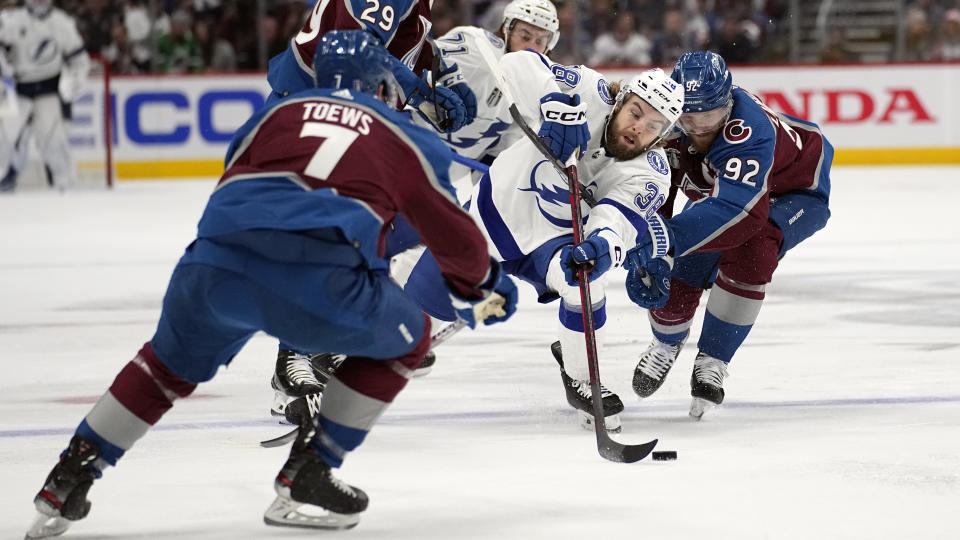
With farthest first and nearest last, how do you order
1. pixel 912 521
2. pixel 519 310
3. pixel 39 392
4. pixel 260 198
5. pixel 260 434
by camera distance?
1. pixel 519 310
2. pixel 39 392
3. pixel 260 434
4. pixel 912 521
5. pixel 260 198

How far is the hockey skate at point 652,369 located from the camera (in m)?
3.84

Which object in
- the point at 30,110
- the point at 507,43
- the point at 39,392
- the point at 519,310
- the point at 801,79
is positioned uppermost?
the point at 507,43

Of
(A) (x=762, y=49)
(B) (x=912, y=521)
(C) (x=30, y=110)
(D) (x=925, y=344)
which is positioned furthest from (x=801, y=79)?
(B) (x=912, y=521)

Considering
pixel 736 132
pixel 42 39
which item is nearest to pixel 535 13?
pixel 736 132

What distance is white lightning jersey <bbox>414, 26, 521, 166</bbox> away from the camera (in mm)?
4328

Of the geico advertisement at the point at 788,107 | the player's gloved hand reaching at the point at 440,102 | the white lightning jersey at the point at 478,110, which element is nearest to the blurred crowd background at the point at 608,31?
the geico advertisement at the point at 788,107

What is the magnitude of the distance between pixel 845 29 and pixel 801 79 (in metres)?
0.62

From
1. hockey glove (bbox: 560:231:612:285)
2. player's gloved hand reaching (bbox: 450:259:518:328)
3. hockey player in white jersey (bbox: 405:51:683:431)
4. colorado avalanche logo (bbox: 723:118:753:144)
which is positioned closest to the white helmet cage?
hockey player in white jersey (bbox: 405:51:683:431)

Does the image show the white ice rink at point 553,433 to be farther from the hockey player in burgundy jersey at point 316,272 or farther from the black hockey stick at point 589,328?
the hockey player in burgundy jersey at point 316,272

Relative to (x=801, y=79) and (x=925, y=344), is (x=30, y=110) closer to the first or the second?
(x=801, y=79)

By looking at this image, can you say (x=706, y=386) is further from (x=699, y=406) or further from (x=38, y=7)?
(x=38, y=7)

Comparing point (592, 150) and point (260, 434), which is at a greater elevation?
point (592, 150)

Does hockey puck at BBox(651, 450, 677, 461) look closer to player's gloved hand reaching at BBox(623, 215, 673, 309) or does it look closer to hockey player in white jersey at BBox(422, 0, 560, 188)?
player's gloved hand reaching at BBox(623, 215, 673, 309)

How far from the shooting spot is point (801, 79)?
10727 millimetres
